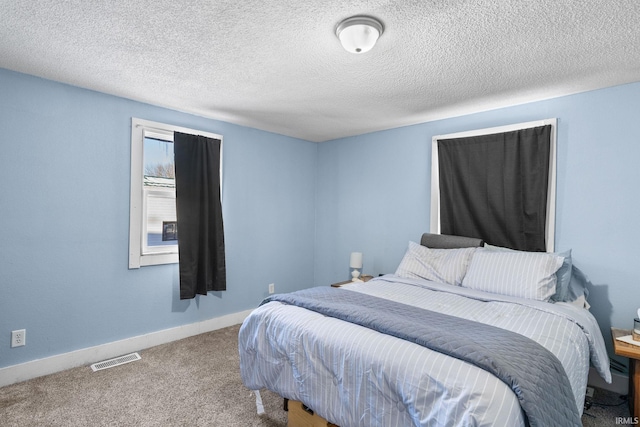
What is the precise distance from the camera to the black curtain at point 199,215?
3.33 meters

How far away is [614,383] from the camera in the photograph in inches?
99.3

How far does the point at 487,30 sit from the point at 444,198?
1.85 m

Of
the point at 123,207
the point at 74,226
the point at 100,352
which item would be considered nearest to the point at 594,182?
the point at 123,207

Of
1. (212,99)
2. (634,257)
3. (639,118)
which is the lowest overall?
(634,257)

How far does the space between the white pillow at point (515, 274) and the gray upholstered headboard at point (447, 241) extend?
30 cm

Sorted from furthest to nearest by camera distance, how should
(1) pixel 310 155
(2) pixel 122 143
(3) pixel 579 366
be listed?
(1) pixel 310 155, (2) pixel 122 143, (3) pixel 579 366

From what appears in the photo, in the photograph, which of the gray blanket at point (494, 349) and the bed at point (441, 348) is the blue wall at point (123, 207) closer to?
the bed at point (441, 348)

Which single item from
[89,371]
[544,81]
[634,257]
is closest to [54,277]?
[89,371]

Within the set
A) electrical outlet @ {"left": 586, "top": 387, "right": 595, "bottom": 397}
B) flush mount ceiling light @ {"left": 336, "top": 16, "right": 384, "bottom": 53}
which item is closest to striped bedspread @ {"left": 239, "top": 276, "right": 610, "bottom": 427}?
electrical outlet @ {"left": 586, "top": 387, "right": 595, "bottom": 397}

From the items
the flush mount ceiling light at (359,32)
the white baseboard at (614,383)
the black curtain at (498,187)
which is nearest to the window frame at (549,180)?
the black curtain at (498,187)

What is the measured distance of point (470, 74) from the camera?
2459 mm

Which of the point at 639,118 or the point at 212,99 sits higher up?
the point at 212,99

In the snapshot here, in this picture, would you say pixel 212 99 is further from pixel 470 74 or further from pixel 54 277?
pixel 470 74

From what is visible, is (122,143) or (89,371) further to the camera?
(122,143)
